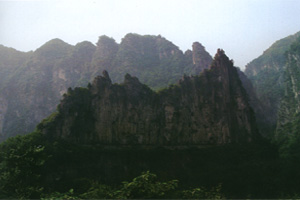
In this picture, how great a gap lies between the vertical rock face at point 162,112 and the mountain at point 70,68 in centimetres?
2202

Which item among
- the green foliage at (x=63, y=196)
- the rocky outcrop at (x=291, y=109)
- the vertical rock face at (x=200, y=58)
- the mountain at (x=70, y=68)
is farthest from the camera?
the mountain at (x=70, y=68)

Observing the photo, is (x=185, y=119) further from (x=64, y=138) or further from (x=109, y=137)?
(x=64, y=138)

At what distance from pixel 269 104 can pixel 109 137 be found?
4934 centimetres

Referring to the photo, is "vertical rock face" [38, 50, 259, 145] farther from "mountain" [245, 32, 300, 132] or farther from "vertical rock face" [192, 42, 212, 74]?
"vertical rock face" [192, 42, 212, 74]

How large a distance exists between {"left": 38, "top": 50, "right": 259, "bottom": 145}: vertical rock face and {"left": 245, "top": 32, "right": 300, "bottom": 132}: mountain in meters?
19.9

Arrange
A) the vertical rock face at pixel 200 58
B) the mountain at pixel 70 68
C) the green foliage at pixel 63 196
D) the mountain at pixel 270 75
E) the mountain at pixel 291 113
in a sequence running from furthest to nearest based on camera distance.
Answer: the mountain at pixel 70 68
the vertical rock face at pixel 200 58
the mountain at pixel 270 75
the mountain at pixel 291 113
the green foliage at pixel 63 196

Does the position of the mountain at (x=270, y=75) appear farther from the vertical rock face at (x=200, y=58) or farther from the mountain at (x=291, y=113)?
the vertical rock face at (x=200, y=58)

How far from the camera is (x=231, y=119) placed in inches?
1914

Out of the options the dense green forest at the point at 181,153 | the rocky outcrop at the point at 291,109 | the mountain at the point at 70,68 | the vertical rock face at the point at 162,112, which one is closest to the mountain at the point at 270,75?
the rocky outcrop at the point at 291,109

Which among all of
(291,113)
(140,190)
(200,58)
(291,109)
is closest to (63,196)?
(140,190)

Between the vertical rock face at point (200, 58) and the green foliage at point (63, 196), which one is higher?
the vertical rock face at point (200, 58)

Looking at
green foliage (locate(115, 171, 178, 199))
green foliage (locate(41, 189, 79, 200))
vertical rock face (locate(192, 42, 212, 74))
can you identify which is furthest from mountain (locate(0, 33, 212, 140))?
green foliage (locate(115, 171, 178, 199))

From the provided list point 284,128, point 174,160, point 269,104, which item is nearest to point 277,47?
point 269,104

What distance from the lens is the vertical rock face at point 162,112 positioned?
41.2 m
